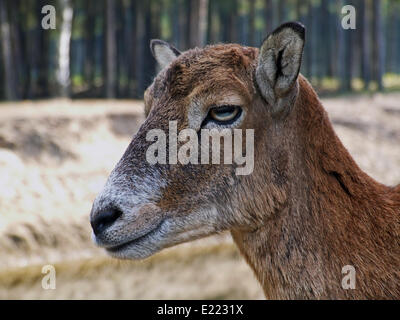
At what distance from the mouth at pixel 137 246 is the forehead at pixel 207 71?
0.98 metres

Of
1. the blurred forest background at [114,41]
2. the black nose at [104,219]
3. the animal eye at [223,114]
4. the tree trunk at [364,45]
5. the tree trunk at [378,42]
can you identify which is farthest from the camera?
the tree trunk at [364,45]

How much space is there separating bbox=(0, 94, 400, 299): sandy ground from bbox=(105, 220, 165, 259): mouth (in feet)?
19.8

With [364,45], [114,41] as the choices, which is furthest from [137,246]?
[364,45]

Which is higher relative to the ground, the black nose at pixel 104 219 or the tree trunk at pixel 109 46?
the tree trunk at pixel 109 46

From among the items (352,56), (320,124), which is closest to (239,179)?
(320,124)

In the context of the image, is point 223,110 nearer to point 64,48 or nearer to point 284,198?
point 284,198

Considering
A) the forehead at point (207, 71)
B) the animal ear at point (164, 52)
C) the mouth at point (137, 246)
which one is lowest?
the mouth at point (137, 246)

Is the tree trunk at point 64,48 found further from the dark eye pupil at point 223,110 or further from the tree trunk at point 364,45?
the dark eye pupil at point 223,110

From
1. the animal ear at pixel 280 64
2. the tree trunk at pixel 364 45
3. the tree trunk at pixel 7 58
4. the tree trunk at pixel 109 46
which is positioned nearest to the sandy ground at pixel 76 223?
the animal ear at pixel 280 64

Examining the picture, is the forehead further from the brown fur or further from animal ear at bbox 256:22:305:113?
animal ear at bbox 256:22:305:113

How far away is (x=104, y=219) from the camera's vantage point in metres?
3.83

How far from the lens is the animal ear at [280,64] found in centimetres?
399

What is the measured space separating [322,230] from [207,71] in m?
1.39

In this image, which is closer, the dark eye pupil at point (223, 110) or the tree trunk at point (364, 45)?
the dark eye pupil at point (223, 110)
